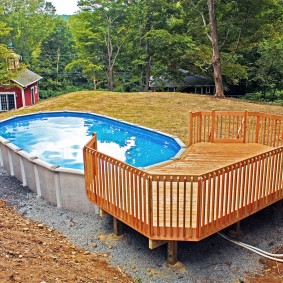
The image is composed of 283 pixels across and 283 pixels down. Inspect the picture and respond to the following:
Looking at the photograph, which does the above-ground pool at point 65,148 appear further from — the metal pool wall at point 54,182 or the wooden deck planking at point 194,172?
the wooden deck planking at point 194,172

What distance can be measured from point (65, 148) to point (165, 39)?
14.2 metres

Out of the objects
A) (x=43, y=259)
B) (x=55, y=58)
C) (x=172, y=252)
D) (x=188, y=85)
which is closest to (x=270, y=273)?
(x=172, y=252)

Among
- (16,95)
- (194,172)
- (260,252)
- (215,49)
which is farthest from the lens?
(16,95)

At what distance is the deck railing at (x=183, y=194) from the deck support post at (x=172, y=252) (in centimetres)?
39

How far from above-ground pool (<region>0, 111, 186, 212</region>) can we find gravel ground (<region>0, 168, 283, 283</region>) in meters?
0.45

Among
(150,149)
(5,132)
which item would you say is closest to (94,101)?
(5,132)

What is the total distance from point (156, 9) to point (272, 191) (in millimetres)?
21367

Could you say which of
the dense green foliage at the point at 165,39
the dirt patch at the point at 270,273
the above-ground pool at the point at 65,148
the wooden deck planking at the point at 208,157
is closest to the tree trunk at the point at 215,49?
the dense green foliage at the point at 165,39

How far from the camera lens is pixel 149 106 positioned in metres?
16.3

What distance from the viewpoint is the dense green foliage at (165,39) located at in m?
18.3

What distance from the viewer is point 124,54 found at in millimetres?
28312

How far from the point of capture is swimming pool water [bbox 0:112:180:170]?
34.4 feet

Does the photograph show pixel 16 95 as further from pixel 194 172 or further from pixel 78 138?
pixel 194 172

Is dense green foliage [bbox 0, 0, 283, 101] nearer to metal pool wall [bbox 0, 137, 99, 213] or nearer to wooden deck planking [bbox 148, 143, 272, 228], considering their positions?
metal pool wall [bbox 0, 137, 99, 213]
